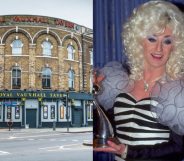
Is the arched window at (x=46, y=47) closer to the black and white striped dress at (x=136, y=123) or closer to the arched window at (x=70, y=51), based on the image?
the arched window at (x=70, y=51)

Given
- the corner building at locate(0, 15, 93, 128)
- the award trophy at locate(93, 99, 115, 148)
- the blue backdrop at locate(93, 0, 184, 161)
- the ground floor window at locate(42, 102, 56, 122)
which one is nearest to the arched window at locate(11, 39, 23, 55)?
the corner building at locate(0, 15, 93, 128)

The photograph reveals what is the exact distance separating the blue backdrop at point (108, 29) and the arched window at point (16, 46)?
10722mm

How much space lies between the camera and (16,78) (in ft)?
43.0

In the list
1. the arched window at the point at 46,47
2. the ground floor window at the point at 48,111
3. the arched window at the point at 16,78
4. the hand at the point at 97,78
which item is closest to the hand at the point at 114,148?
the hand at the point at 97,78

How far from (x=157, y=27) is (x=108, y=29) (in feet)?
1.14

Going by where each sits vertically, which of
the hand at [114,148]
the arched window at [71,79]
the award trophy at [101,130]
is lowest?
the hand at [114,148]

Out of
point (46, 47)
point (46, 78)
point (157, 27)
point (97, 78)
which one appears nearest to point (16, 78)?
point (46, 78)

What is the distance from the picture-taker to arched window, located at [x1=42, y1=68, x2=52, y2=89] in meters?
13.0

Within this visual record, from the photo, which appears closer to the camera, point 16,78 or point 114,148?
point 114,148

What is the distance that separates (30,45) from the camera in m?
12.9

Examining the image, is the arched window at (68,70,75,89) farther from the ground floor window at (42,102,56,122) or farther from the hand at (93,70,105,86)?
the hand at (93,70,105,86)

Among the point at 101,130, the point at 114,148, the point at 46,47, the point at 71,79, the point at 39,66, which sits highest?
the point at 46,47

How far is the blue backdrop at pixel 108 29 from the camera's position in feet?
7.88

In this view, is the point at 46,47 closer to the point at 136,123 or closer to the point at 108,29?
the point at 108,29
